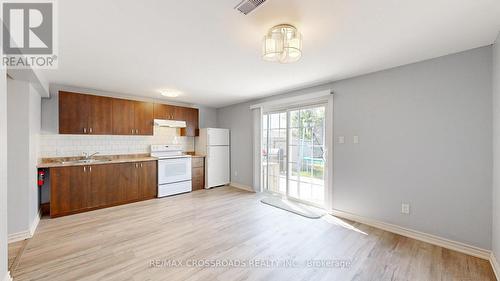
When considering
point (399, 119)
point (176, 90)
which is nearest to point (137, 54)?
point (176, 90)

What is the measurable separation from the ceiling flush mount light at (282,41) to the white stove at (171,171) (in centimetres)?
372

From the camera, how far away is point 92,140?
13.6 feet

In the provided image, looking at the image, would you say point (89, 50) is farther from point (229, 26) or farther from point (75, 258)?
point (75, 258)

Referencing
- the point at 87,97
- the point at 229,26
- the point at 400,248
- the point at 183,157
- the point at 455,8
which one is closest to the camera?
the point at 455,8

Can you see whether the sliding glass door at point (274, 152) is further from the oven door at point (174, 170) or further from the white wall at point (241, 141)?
the oven door at point (174, 170)

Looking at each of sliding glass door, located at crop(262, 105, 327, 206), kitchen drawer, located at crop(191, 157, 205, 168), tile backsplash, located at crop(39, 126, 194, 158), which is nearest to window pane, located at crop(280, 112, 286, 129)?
sliding glass door, located at crop(262, 105, 327, 206)

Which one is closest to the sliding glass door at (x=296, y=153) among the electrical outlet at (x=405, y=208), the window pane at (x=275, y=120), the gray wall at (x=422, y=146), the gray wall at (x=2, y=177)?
the window pane at (x=275, y=120)

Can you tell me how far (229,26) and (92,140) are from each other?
13.2 ft

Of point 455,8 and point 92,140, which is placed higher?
point 455,8

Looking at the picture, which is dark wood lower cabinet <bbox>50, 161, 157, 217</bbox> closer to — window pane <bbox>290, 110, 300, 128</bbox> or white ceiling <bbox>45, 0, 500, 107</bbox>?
white ceiling <bbox>45, 0, 500, 107</bbox>

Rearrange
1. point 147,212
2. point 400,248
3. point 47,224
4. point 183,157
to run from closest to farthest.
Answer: point 400,248 → point 47,224 → point 147,212 → point 183,157

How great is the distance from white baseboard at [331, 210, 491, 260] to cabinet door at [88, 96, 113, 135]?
15.9 feet

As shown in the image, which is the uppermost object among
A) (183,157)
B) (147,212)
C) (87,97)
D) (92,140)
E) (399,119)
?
(87,97)

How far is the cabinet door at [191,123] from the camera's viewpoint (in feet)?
17.4
